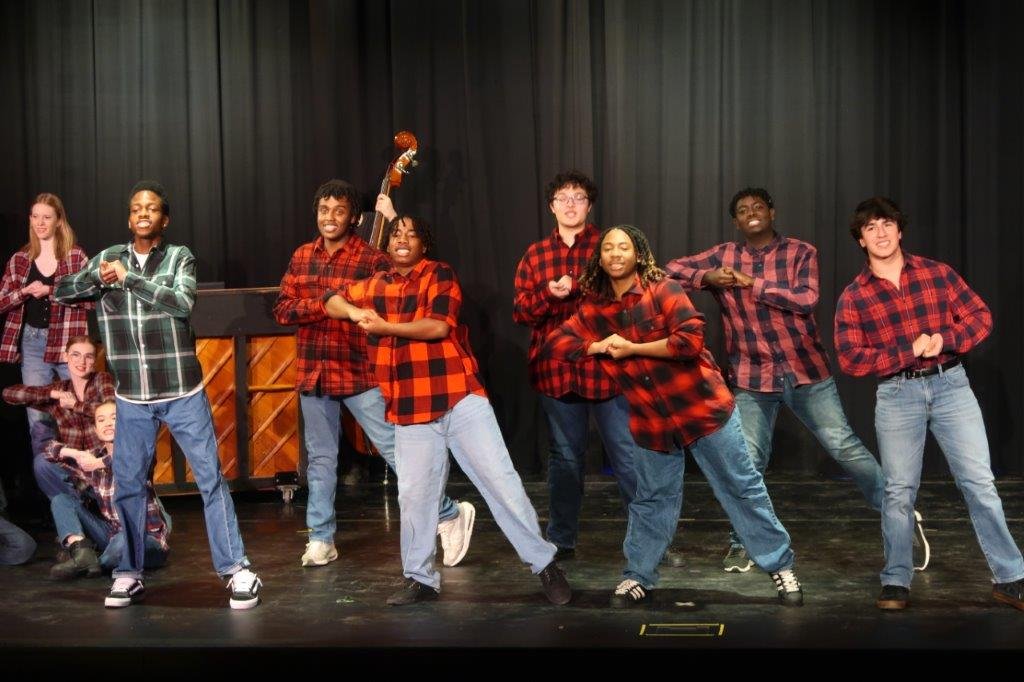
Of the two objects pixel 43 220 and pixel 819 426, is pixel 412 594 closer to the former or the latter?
pixel 819 426

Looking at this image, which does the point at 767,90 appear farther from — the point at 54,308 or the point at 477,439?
the point at 54,308

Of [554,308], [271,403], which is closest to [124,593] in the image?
[554,308]

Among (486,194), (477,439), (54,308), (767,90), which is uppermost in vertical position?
(767,90)

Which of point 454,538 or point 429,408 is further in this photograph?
point 454,538

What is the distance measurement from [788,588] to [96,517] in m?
2.79

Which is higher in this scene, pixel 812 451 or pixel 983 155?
pixel 983 155

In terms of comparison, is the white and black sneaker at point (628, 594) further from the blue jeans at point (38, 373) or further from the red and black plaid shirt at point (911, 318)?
the blue jeans at point (38, 373)

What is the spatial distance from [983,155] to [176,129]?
434 centimetres

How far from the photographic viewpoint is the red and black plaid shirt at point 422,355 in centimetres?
442

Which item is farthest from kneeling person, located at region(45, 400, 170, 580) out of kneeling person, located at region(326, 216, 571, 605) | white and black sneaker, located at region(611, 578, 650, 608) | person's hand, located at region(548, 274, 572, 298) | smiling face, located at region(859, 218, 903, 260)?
smiling face, located at region(859, 218, 903, 260)

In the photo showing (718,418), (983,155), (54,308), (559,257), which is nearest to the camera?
(718,418)

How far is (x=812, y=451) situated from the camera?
6.99m

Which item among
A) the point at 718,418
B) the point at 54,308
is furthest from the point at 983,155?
the point at 54,308

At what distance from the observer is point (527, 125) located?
7.01 m
